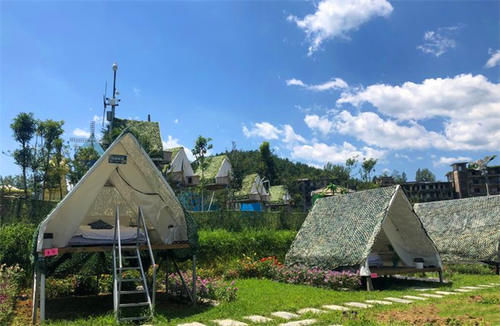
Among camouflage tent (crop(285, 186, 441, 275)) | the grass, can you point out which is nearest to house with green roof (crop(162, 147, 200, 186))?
camouflage tent (crop(285, 186, 441, 275))

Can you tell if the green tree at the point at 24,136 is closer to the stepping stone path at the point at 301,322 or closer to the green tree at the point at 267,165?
the stepping stone path at the point at 301,322

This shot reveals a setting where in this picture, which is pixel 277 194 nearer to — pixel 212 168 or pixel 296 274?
pixel 212 168

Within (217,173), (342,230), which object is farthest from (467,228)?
(217,173)

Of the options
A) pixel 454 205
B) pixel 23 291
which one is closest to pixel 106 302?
pixel 23 291

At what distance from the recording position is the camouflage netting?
11.2 m

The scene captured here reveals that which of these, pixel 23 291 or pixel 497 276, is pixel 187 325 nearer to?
pixel 23 291

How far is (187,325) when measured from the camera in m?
6.35

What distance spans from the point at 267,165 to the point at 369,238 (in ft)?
161

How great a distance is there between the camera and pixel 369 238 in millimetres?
11039

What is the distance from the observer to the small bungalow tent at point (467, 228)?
14977mm

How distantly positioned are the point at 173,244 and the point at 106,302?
2846 millimetres

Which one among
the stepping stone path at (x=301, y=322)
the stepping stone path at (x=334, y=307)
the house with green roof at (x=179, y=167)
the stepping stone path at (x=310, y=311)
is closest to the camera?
the stepping stone path at (x=301, y=322)

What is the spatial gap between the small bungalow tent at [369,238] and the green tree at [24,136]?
12.9 metres

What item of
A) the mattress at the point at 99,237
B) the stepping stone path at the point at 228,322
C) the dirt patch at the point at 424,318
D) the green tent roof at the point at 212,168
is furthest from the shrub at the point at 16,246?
the green tent roof at the point at 212,168
